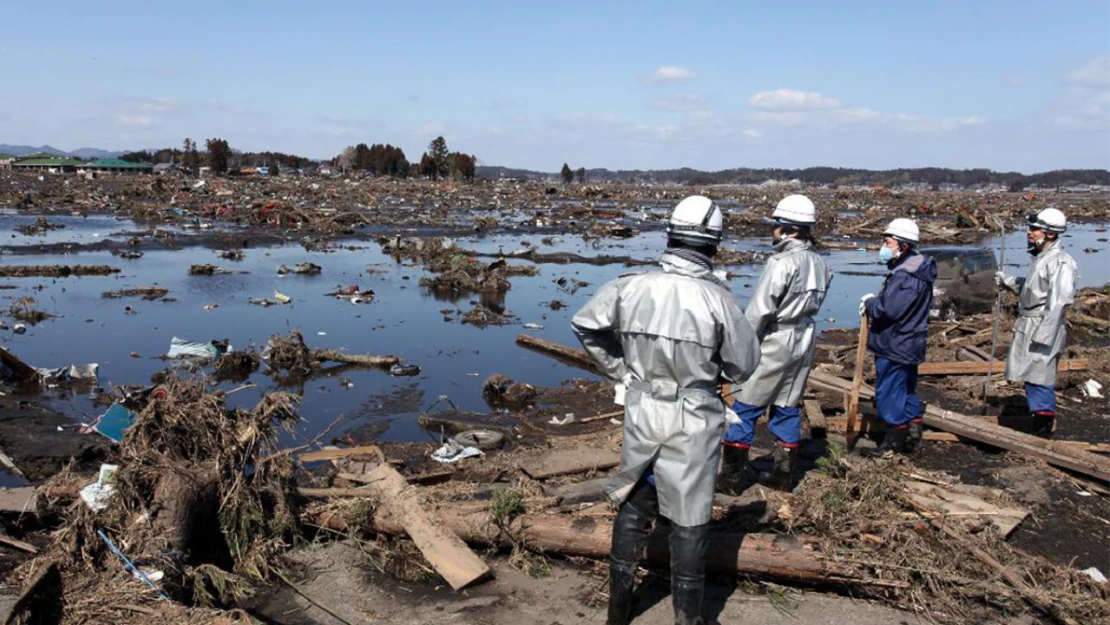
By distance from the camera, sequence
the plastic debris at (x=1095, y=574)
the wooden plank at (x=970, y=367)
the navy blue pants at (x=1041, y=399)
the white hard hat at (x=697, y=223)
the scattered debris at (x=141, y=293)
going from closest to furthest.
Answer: the white hard hat at (x=697, y=223) < the plastic debris at (x=1095, y=574) < the navy blue pants at (x=1041, y=399) < the wooden plank at (x=970, y=367) < the scattered debris at (x=141, y=293)

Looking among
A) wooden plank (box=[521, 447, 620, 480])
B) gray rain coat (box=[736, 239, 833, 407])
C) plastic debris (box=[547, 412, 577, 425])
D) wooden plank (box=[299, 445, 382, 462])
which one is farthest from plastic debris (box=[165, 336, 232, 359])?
gray rain coat (box=[736, 239, 833, 407])

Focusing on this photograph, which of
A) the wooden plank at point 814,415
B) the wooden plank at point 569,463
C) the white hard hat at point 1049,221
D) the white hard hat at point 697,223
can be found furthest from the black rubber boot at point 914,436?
the white hard hat at point 697,223

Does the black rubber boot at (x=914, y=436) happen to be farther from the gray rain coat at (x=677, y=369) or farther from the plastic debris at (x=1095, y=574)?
the gray rain coat at (x=677, y=369)

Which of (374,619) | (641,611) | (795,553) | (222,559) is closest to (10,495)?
(222,559)

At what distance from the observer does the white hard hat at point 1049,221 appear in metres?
6.42

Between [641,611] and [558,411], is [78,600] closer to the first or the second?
[641,611]

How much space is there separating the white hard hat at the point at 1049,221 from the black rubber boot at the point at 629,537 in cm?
473

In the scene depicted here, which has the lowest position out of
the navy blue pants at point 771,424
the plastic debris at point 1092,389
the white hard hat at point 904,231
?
the plastic debris at point 1092,389

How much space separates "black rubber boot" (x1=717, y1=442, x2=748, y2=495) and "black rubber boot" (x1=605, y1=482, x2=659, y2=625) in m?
1.65

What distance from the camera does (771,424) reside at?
541cm

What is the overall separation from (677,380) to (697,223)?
0.71 metres

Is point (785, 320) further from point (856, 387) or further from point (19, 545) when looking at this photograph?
point (19, 545)

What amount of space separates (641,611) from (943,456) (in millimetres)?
3804

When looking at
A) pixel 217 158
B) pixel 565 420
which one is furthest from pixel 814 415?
pixel 217 158
